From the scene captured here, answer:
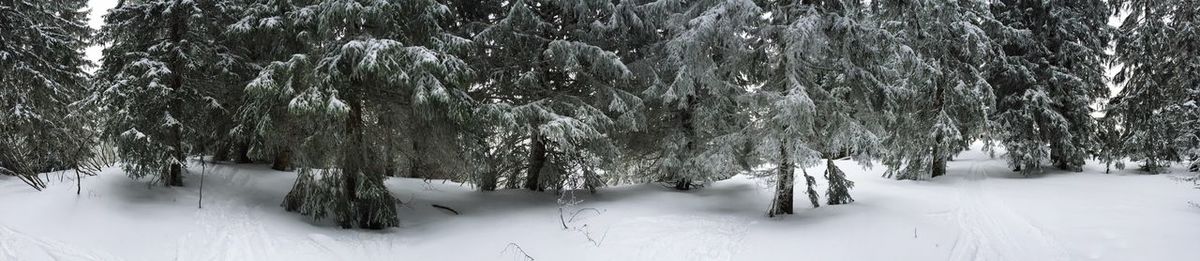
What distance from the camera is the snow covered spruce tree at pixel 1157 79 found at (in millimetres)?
10930

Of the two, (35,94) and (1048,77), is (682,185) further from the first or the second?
(35,94)

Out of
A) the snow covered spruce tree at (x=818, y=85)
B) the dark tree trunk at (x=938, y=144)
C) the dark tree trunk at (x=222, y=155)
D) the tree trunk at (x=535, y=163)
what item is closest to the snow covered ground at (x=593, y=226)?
the tree trunk at (x=535, y=163)

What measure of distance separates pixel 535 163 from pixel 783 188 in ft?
18.4

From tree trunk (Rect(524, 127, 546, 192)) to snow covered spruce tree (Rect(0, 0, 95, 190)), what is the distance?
7968 mm

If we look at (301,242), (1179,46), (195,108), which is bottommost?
(301,242)

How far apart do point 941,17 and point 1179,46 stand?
414cm

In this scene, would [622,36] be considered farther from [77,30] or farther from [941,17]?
[77,30]

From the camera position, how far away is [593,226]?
1131cm

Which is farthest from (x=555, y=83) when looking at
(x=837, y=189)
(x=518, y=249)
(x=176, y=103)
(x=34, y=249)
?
(x=34, y=249)

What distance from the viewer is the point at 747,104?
38.7 feet

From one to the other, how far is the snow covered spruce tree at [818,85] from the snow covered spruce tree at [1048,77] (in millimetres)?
7936

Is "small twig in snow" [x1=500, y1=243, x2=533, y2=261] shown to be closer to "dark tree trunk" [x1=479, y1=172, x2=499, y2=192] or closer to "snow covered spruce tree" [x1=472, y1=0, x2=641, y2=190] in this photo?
"snow covered spruce tree" [x1=472, y1=0, x2=641, y2=190]

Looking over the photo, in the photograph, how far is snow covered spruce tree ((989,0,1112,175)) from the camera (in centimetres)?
1678

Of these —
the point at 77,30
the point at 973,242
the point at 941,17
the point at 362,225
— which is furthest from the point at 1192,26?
the point at 77,30
